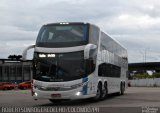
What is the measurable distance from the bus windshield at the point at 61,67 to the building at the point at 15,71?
79.1 m

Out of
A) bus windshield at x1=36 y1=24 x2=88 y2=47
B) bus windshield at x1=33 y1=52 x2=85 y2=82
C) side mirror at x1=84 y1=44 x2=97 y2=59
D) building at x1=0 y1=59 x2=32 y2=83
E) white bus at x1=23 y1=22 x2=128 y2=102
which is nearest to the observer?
side mirror at x1=84 y1=44 x2=97 y2=59

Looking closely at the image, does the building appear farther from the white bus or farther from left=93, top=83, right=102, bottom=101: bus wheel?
the white bus

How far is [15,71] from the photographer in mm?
102938

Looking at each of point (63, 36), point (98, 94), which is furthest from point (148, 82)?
point (63, 36)

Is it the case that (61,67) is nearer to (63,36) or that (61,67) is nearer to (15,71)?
(63,36)

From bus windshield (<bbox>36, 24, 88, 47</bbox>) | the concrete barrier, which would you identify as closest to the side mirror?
bus windshield (<bbox>36, 24, 88, 47</bbox>)

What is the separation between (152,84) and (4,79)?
3785 centimetres

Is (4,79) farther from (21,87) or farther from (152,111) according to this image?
(152,111)

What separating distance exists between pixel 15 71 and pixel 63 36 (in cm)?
8269

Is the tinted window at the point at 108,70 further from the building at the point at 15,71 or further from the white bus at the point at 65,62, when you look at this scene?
the building at the point at 15,71

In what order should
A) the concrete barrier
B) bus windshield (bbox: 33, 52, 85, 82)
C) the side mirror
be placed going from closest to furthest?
the side mirror < bus windshield (bbox: 33, 52, 85, 82) < the concrete barrier

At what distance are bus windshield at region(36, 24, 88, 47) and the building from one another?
258ft

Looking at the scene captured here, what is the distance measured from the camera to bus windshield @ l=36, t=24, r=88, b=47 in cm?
2147

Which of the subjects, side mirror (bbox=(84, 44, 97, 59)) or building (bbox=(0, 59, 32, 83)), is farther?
building (bbox=(0, 59, 32, 83))
